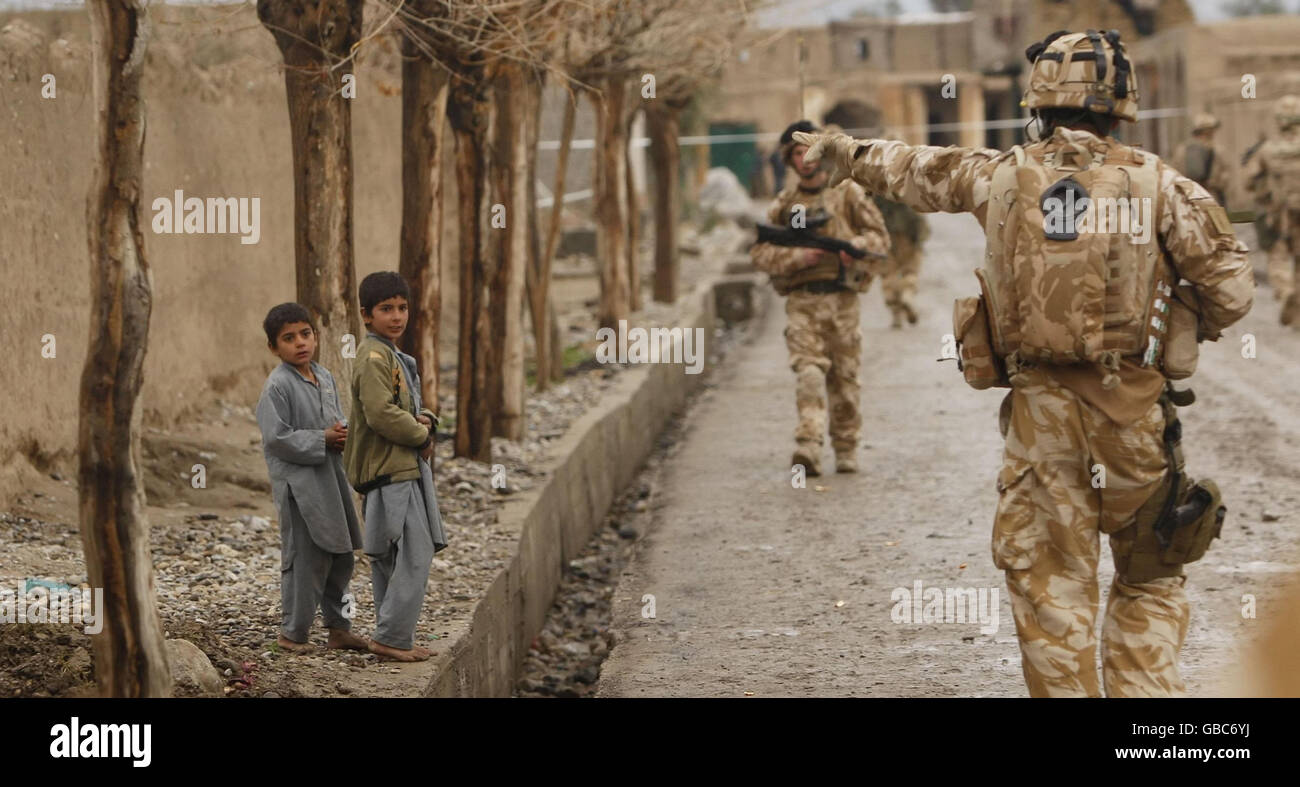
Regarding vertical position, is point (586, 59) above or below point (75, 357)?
above

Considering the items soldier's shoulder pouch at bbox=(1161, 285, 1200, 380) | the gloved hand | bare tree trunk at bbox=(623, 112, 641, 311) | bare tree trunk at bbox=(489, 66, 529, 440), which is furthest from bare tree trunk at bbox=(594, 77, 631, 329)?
soldier's shoulder pouch at bbox=(1161, 285, 1200, 380)

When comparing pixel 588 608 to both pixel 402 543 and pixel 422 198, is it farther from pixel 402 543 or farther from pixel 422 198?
pixel 402 543

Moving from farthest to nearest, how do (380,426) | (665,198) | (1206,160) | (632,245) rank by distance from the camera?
(665,198), (1206,160), (632,245), (380,426)

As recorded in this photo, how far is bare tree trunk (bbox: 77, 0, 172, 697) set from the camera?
427cm

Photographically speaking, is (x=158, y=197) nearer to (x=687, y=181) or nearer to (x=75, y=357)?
(x=75, y=357)

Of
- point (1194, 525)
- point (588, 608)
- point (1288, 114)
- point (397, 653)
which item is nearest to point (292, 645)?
point (397, 653)

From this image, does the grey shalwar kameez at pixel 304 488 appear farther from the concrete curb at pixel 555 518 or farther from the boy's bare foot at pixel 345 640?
the concrete curb at pixel 555 518

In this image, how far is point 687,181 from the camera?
31.5m

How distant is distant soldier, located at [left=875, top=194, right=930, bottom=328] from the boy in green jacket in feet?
39.4

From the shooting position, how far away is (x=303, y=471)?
5.61m

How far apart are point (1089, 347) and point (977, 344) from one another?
368 mm

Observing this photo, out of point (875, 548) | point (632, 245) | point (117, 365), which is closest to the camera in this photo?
point (117, 365)
